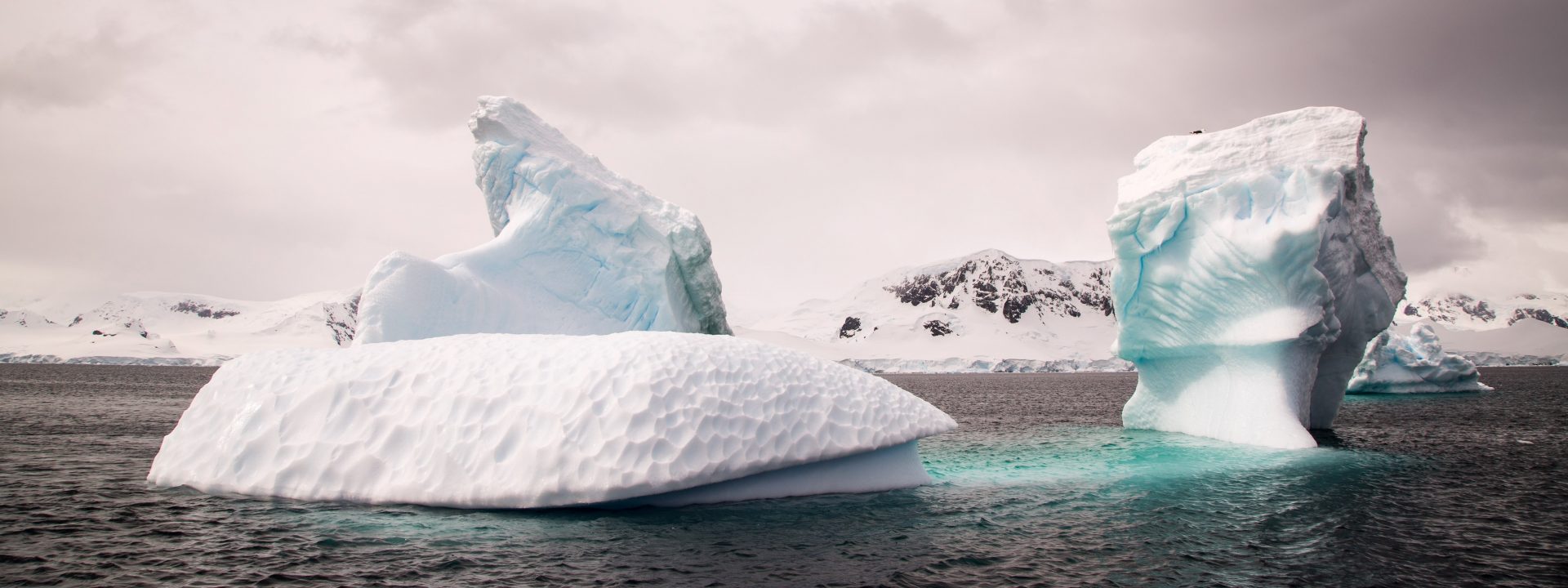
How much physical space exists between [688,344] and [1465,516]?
945cm

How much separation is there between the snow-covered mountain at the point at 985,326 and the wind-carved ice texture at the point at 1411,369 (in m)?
68.8

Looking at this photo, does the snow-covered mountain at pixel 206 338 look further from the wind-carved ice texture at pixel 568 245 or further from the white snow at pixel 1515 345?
the white snow at pixel 1515 345

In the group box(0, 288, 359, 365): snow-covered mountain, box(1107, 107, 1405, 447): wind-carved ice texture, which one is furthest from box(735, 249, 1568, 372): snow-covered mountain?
box(1107, 107, 1405, 447): wind-carved ice texture

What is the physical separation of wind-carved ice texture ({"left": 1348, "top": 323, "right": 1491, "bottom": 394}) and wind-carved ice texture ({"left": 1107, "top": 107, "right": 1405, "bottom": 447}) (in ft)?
67.4

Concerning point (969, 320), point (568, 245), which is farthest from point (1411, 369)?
point (969, 320)

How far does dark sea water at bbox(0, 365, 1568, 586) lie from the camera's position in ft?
24.5

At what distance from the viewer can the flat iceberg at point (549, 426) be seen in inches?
380

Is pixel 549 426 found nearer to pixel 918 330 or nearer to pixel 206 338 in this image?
pixel 918 330

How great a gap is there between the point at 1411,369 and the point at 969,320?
348 ft

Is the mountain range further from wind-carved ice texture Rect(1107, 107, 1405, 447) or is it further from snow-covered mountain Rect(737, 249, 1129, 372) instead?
wind-carved ice texture Rect(1107, 107, 1405, 447)

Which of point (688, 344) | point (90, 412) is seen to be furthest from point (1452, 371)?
point (90, 412)

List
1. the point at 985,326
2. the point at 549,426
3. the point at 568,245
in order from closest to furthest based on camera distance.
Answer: the point at 549,426, the point at 568,245, the point at 985,326

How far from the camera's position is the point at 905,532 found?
9047 millimetres

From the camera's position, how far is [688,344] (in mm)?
11297
